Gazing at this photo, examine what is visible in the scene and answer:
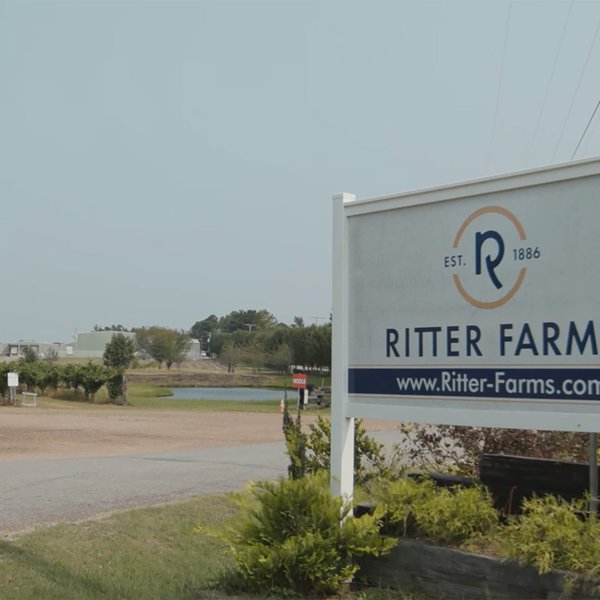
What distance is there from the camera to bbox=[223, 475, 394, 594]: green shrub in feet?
17.6

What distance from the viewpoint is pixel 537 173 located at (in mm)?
5043

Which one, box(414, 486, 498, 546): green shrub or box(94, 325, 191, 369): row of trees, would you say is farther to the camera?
box(94, 325, 191, 369): row of trees

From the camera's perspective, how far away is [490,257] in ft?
17.2

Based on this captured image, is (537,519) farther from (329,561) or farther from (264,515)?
(264,515)

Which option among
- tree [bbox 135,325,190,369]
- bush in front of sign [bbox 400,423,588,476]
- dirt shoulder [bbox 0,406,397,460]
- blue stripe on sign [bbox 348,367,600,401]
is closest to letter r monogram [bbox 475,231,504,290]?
blue stripe on sign [bbox 348,367,600,401]

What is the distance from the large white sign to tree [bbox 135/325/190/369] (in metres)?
120

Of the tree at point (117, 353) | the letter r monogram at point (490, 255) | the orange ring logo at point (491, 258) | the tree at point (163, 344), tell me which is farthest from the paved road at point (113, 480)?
the tree at point (163, 344)

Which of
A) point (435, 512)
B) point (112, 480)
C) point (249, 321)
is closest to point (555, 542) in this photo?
point (435, 512)

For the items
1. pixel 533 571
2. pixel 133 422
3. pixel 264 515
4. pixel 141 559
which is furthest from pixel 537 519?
pixel 133 422

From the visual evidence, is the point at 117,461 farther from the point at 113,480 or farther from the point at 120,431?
the point at 120,431

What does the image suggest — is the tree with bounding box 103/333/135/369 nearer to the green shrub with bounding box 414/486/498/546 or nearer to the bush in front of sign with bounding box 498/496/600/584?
the green shrub with bounding box 414/486/498/546

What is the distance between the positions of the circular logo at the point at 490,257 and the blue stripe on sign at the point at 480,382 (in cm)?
44

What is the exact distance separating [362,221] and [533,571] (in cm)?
255

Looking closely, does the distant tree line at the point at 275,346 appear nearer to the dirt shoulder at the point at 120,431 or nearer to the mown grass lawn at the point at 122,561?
the dirt shoulder at the point at 120,431
